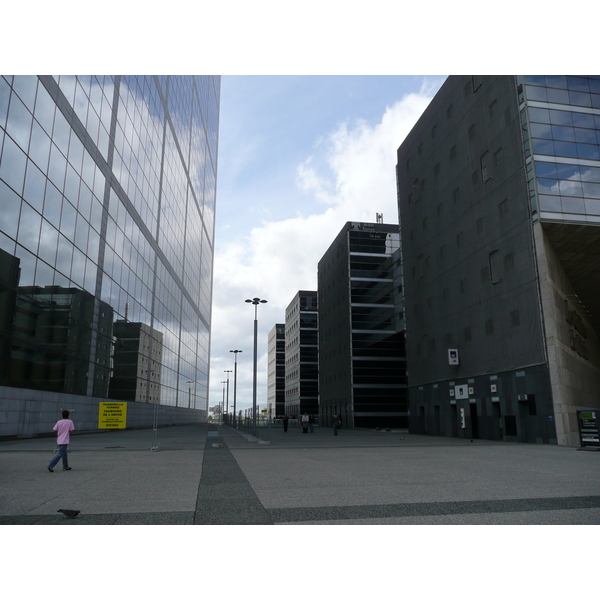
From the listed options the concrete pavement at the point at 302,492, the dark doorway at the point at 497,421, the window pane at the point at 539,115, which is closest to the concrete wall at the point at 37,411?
the concrete pavement at the point at 302,492

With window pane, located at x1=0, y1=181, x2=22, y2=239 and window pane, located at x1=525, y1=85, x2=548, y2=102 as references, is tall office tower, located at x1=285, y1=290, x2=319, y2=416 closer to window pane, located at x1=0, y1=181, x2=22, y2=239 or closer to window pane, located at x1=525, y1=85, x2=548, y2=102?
window pane, located at x1=525, y1=85, x2=548, y2=102

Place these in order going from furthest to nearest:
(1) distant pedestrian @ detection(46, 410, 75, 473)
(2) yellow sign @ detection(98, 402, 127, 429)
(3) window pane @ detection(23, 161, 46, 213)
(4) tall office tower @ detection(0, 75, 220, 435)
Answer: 1. (3) window pane @ detection(23, 161, 46, 213)
2. (4) tall office tower @ detection(0, 75, 220, 435)
3. (2) yellow sign @ detection(98, 402, 127, 429)
4. (1) distant pedestrian @ detection(46, 410, 75, 473)

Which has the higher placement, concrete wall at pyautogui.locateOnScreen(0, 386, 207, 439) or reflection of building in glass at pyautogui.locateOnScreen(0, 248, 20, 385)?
reflection of building in glass at pyautogui.locateOnScreen(0, 248, 20, 385)

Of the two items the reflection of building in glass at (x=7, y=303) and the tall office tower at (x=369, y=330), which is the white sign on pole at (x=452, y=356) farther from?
the tall office tower at (x=369, y=330)

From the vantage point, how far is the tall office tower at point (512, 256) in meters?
30.2

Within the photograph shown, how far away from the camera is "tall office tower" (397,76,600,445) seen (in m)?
30.2

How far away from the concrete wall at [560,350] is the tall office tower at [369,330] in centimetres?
3656

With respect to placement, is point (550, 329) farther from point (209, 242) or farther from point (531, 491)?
point (209, 242)

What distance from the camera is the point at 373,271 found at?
262ft

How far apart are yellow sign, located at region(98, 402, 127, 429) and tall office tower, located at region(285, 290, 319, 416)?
319 ft

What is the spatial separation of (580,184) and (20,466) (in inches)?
1266

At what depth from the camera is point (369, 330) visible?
77.0 meters

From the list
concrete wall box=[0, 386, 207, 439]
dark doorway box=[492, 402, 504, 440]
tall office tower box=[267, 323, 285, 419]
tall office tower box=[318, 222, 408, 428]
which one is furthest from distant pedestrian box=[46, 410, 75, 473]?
tall office tower box=[267, 323, 285, 419]

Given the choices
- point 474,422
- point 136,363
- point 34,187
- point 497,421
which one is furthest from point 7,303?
point 474,422
